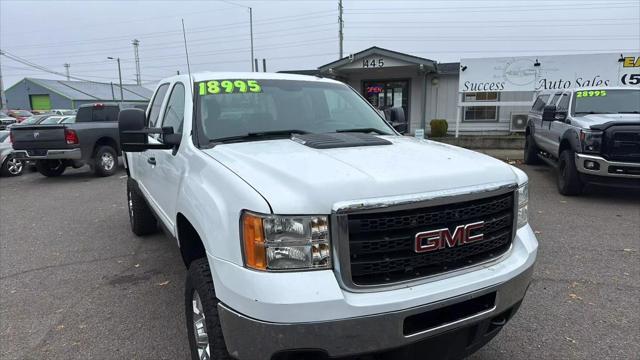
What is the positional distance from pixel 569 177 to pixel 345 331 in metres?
6.92

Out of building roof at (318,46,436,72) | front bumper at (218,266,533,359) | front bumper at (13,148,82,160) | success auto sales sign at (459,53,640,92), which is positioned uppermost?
building roof at (318,46,436,72)

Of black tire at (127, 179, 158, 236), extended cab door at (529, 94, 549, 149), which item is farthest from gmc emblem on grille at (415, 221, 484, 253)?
extended cab door at (529, 94, 549, 149)

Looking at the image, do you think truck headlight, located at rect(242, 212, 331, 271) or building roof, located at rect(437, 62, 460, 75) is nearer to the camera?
truck headlight, located at rect(242, 212, 331, 271)

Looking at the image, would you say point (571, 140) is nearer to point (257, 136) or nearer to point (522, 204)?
point (522, 204)

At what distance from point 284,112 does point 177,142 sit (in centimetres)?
84

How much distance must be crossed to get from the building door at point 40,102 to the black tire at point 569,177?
63187 mm

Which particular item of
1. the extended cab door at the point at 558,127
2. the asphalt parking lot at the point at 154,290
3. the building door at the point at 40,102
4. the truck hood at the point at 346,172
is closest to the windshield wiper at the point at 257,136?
the truck hood at the point at 346,172

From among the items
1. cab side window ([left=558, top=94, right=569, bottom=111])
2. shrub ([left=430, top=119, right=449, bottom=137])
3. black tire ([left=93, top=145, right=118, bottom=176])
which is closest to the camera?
cab side window ([left=558, top=94, right=569, bottom=111])

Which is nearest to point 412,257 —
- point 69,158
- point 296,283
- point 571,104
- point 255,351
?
point 296,283

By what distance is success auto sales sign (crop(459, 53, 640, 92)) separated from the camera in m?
13.6

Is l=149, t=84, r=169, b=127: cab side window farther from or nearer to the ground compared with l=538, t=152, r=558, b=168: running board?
farther from the ground

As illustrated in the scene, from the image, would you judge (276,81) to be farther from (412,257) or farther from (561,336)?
(561,336)

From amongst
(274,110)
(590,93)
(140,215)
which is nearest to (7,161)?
(140,215)

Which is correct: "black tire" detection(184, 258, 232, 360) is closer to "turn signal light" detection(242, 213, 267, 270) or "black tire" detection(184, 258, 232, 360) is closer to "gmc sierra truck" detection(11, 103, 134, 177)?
"turn signal light" detection(242, 213, 267, 270)
